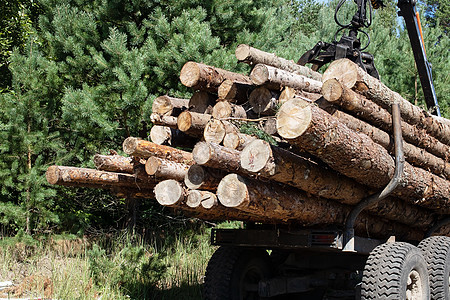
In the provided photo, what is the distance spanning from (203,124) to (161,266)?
7.56 ft

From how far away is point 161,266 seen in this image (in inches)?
264

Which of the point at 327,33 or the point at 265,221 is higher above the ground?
the point at 327,33

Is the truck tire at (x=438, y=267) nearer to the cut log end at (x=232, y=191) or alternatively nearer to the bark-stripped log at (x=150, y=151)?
the cut log end at (x=232, y=191)

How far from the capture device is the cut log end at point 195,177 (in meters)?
4.77

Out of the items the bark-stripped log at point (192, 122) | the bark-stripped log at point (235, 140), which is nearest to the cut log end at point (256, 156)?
the bark-stripped log at point (235, 140)

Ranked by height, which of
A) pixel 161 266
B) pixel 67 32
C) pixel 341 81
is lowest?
pixel 161 266

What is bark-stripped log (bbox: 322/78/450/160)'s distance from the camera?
4.57m

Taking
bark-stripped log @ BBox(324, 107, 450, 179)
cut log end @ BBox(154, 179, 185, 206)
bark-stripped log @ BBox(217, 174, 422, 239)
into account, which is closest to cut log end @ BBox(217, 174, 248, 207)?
bark-stripped log @ BBox(217, 174, 422, 239)

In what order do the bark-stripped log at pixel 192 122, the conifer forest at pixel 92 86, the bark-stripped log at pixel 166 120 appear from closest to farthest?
the bark-stripped log at pixel 192 122 < the bark-stripped log at pixel 166 120 < the conifer forest at pixel 92 86

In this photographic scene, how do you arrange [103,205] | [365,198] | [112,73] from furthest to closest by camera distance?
[103,205]
[112,73]
[365,198]

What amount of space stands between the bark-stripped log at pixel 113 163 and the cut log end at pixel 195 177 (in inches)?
35.6

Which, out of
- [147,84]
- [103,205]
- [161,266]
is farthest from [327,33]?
[161,266]

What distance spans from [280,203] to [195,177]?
82 cm

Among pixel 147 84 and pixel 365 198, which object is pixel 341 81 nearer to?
pixel 365 198
